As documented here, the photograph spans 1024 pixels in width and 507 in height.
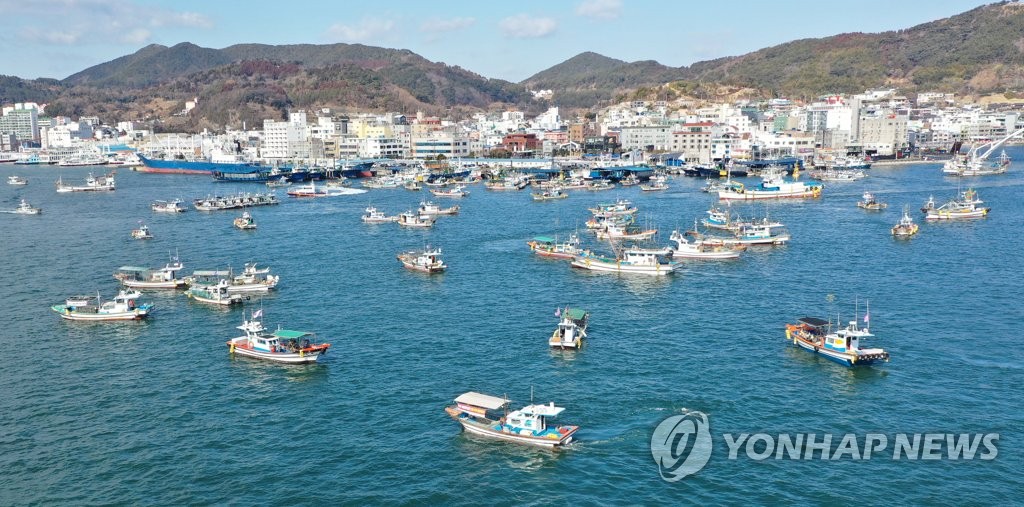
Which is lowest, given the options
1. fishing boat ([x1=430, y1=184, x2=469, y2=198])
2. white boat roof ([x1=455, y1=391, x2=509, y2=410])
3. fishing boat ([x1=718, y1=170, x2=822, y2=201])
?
white boat roof ([x1=455, y1=391, x2=509, y2=410])

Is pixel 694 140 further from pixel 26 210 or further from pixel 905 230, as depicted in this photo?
pixel 26 210

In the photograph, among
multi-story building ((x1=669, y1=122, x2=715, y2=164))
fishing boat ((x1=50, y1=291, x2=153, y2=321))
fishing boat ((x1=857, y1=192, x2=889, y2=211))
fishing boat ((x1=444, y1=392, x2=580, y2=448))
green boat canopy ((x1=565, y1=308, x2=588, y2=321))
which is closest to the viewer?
fishing boat ((x1=444, y1=392, x2=580, y2=448))

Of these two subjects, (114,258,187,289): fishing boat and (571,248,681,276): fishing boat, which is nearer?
(114,258,187,289): fishing boat

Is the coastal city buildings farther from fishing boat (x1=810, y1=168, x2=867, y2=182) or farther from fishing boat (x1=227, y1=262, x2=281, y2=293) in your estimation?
fishing boat (x1=227, y1=262, x2=281, y2=293)

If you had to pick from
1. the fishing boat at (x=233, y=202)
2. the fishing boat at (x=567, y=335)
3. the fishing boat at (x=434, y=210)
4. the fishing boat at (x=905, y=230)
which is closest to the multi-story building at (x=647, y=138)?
the fishing boat at (x=434, y=210)

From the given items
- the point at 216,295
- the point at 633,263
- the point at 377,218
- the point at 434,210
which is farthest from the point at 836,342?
the point at 434,210

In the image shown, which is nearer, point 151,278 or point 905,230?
point 151,278

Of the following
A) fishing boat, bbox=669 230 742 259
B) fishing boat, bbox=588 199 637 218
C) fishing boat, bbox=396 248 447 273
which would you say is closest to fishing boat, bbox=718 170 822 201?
fishing boat, bbox=588 199 637 218

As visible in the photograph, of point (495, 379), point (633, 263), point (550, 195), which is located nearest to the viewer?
point (495, 379)

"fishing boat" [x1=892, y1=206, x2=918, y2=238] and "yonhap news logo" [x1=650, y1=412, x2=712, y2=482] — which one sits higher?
"fishing boat" [x1=892, y1=206, x2=918, y2=238]
